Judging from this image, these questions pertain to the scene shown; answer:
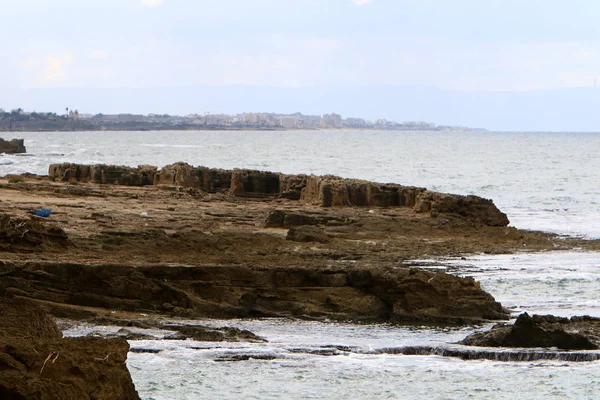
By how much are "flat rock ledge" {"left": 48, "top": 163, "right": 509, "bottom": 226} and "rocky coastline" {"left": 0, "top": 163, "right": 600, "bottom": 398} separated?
5 centimetres

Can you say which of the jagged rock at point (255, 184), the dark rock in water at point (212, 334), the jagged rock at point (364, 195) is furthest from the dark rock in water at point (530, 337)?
the jagged rock at point (255, 184)

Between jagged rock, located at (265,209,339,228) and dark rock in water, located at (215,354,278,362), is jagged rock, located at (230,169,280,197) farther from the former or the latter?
dark rock in water, located at (215,354,278,362)

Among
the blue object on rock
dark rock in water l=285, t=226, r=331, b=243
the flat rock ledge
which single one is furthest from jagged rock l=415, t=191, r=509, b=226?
the blue object on rock

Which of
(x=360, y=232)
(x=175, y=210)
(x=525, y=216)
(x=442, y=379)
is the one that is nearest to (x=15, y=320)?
(x=442, y=379)

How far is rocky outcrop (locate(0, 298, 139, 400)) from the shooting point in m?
7.53

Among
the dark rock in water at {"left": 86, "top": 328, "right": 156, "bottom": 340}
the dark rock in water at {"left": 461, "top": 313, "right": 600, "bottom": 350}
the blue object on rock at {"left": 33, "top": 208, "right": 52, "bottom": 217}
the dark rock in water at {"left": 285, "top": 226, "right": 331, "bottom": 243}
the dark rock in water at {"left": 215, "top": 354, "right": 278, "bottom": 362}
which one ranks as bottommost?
the dark rock in water at {"left": 215, "top": 354, "right": 278, "bottom": 362}

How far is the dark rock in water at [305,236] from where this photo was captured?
2491 cm

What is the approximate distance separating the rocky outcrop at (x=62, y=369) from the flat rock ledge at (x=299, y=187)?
2238 centimetres

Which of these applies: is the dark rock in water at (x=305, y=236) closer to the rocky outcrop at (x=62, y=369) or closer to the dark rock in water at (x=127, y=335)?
the dark rock in water at (x=127, y=335)

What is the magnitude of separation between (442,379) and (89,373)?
6437mm

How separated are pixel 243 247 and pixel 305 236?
6.74 feet

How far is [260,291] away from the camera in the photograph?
670 inches

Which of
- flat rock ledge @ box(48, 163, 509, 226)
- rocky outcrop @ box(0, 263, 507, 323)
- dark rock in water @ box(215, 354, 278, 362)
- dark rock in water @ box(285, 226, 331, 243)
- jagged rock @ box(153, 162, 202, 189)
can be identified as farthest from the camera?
jagged rock @ box(153, 162, 202, 189)

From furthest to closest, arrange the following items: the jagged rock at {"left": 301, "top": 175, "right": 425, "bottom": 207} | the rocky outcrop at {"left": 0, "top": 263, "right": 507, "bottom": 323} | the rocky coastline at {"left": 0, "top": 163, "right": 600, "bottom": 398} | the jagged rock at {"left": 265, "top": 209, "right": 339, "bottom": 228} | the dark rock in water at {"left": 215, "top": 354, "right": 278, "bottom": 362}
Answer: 1. the jagged rock at {"left": 301, "top": 175, "right": 425, "bottom": 207}
2. the jagged rock at {"left": 265, "top": 209, "right": 339, "bottom": 228}
3. the rocky coastline at {"left": 0, "top": 163, "right": 600, "bottom": 398}
4. the rocky outcrop at {"left": 0, "top": 263, "right": 507, "bottom": 323}
5. the dark rock in water at {"left": 215, "top": 354, "right": 278, "bottom": 362}
